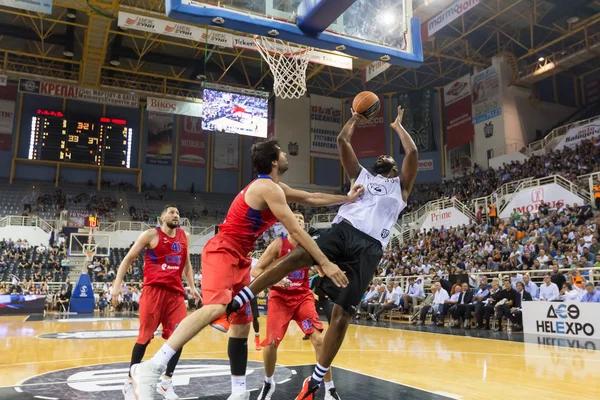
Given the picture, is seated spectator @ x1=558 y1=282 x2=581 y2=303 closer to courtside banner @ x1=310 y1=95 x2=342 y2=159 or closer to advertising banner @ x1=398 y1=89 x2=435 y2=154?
advertising banner @ x1=398 y1=89 x2=435 y2=154

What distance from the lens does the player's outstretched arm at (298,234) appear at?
10.9 ft

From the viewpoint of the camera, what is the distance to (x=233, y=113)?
20547 mm

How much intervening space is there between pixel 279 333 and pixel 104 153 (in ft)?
91.2

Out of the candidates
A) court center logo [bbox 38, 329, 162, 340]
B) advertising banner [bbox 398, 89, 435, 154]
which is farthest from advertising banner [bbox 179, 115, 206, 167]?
court center logo [bbox 38, 329, 162, 340]

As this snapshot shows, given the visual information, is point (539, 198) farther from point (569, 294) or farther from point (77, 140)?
point (77, 140)

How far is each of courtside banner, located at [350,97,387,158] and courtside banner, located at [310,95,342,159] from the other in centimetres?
154

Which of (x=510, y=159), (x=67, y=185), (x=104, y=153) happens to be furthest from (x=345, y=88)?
(x=67, y=185)

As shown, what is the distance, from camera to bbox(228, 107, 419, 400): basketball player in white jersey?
3.71 meters

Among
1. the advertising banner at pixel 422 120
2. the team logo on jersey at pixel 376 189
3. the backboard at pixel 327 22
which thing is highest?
the advertising banner at pixel 422 120

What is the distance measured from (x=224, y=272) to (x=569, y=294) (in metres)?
9.20

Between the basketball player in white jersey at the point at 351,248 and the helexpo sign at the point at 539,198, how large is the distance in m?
14.7

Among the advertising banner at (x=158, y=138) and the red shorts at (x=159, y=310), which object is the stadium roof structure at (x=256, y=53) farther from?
the red shorts at (x=159, y=310)

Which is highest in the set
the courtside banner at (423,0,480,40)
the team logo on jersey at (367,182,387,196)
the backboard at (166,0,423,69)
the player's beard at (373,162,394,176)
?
the courtside banner at (423,0,480,40)

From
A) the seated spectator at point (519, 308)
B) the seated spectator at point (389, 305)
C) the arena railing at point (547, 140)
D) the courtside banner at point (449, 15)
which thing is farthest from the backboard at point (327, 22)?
the arena railing at point (547, 140)
